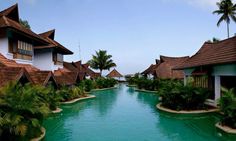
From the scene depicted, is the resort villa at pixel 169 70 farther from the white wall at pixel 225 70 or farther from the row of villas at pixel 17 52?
the white wall at pixel 225 70

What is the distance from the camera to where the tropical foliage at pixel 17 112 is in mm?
7906

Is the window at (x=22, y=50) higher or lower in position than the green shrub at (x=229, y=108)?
higher

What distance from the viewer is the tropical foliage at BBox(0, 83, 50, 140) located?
25.9 ft

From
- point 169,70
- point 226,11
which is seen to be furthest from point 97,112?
point 226,11

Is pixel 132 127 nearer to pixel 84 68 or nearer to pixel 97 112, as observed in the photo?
pixel 97 112

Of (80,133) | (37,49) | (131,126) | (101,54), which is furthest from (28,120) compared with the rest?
(101,54)

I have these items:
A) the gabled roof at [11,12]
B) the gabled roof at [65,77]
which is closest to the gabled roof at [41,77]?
the gabled roof at [65,77]

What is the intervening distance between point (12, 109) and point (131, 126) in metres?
5.89

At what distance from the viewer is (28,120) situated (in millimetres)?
8680

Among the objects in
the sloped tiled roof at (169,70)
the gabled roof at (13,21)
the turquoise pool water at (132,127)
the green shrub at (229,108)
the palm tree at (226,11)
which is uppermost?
the palm tree at (226,11)

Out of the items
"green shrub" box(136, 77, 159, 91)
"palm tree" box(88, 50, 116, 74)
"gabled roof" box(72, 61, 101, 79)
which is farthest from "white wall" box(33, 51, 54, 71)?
"palm tree" box(88, 50, 116, 74)

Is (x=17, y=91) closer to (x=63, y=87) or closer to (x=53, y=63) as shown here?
(x=63, y=87)

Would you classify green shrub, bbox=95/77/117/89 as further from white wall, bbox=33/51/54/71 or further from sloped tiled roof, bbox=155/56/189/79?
white wall, bbox=33/51/54/71

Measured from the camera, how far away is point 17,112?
27.6ft
